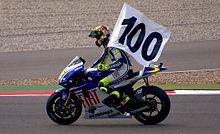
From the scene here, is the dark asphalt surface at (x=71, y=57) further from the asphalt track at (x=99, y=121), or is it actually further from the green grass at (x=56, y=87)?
the green grass at (x=56, y=87)

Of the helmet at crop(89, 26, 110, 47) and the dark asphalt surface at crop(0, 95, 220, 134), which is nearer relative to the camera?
the dark asphalt surface at crop(0, 95, 220, 134)

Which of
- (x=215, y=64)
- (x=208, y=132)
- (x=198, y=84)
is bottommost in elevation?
(x=208, y=132)

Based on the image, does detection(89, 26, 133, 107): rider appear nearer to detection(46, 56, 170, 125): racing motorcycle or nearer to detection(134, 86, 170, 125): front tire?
detection(46, 56, 170, 125): racing motorcycle

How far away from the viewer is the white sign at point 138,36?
11211 millimetres

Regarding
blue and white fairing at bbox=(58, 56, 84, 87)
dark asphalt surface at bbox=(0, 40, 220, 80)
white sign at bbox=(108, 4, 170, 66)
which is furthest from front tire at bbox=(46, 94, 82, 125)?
dark asphalt surface at bbox=(0, 40, 220, 80)

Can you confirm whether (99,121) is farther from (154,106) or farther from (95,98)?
(154,106)

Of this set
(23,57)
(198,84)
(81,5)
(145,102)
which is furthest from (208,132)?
(81,5)

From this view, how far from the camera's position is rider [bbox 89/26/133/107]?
1123 centimetres

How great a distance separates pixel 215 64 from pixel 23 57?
567 cm

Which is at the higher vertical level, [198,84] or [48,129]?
[198,84]

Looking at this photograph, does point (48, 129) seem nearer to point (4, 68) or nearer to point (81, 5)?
point (4, 68)

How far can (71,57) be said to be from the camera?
20375 mm

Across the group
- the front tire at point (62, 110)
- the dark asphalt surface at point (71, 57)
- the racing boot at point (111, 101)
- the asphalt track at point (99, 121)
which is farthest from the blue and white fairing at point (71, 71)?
the dark asphalt surface at point (71, 57)

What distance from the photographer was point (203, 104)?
13422mm
